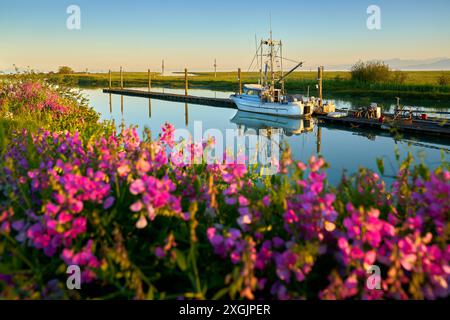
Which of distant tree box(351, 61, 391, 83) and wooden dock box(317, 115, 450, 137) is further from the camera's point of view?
distant tree box(351, 61, 391, 83)

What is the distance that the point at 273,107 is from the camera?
40.1 metres

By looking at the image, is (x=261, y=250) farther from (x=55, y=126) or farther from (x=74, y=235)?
(x=55, y=126)

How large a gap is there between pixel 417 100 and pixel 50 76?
4293 cm

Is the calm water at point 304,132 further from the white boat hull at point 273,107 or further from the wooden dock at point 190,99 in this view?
the wooden dock at point 190,99

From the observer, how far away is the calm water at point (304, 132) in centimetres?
2144

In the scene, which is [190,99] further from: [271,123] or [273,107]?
[271,123]

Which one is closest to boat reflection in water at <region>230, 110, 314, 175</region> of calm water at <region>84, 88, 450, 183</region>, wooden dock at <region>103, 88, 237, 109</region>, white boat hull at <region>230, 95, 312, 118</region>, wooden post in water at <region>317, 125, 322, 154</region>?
calm water at <region>84, 88, 450, 183</region>

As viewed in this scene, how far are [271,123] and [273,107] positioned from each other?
3388 mm

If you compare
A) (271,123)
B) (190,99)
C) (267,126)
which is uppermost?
(190,99)

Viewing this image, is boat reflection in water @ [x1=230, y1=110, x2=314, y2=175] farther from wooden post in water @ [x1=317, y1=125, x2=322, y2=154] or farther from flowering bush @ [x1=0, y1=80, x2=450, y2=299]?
flowering bush @ [x1=0, y1=80, x2=450, y2=299]

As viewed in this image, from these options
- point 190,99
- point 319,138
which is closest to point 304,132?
point 319,138

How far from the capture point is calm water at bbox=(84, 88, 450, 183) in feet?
70.3

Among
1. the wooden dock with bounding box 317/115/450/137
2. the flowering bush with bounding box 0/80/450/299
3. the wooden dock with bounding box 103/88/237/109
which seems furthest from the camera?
the wooden dock with bounding box 103/88/237/109
